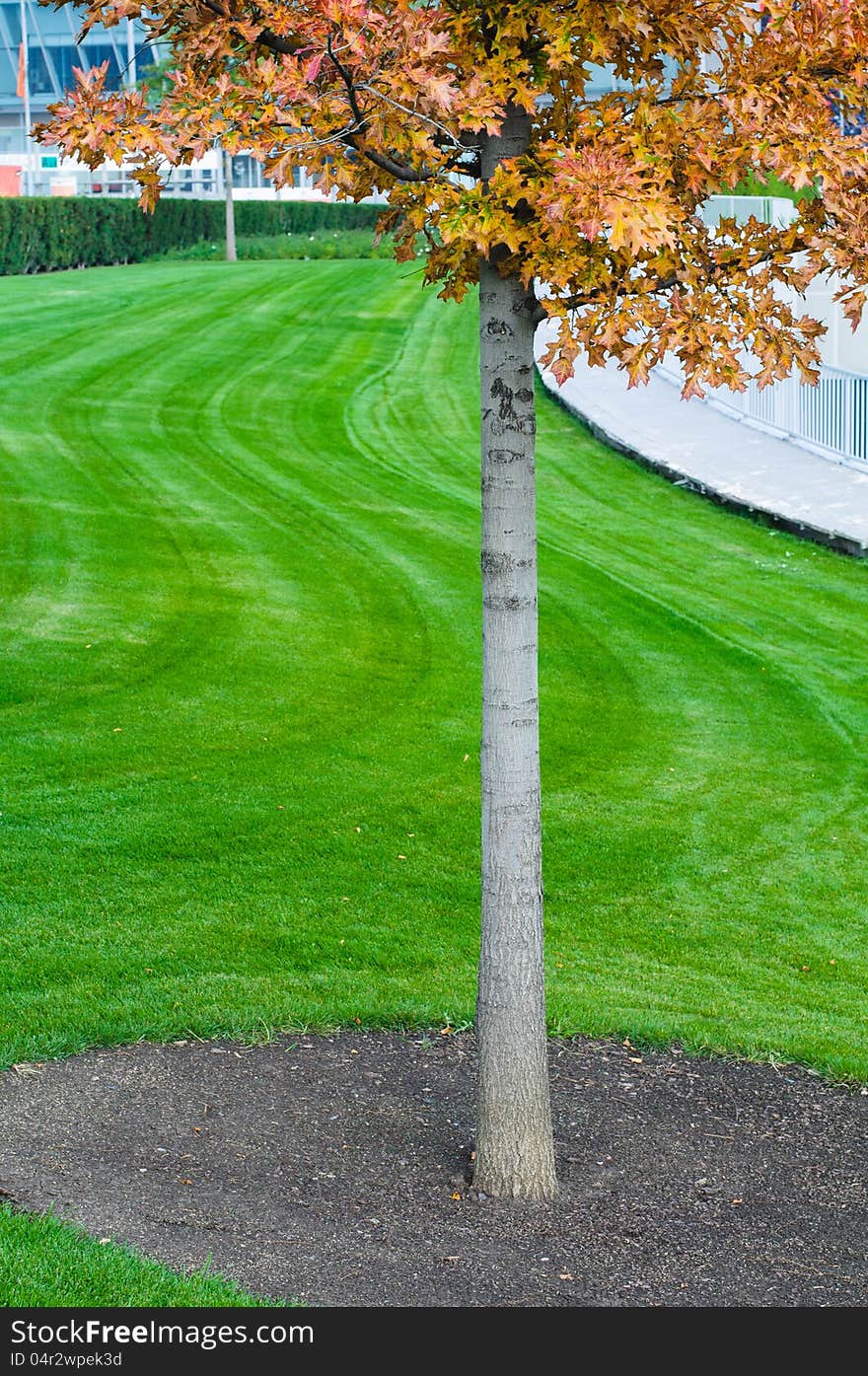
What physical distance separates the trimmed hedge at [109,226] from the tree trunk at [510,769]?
111ft

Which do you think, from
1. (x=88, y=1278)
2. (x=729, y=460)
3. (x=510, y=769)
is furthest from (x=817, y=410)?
(x=88, y=1278)

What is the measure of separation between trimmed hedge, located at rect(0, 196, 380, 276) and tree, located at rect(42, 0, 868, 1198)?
3379 centimetres

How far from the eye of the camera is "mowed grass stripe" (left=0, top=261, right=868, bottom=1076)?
19.9 ft

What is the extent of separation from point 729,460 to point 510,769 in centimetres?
1527

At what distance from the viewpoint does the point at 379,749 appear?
351 inches

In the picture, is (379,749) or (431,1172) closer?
(431,1172)

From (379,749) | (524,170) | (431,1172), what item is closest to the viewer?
(524,170)

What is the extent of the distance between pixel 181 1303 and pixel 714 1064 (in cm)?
245

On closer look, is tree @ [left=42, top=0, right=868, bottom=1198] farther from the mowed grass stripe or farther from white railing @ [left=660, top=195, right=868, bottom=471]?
white railing @ [left=660, top=195, right=868, bottom=471]

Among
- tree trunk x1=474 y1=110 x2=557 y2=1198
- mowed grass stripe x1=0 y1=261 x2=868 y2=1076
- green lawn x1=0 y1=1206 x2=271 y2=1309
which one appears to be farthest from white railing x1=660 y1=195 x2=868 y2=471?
green lawn x1=0 y1=1206 x2=271 y2=1309

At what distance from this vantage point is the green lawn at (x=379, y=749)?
6.06 metres

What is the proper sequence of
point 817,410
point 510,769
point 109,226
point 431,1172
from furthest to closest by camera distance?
1. point 109,226
2. point 817,410
3. point 431,1172
4. point 510,769

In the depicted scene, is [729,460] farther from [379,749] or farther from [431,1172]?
[431,1172]

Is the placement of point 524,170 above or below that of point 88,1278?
above
